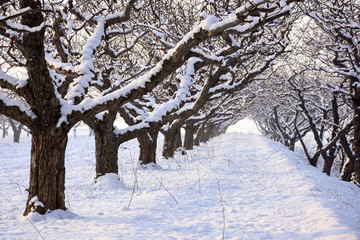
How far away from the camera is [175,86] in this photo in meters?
10.6

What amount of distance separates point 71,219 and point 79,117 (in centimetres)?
140

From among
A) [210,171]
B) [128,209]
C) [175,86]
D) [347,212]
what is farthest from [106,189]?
[175,86]

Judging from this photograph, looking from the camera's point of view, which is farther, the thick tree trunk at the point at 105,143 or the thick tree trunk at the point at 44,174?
the thick tree trunk at the point at 105,143

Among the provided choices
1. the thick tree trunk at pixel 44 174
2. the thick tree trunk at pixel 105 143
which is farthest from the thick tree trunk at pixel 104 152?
the thick tree trunk at pixel 44 174

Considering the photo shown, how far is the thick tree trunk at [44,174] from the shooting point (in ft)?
11.2

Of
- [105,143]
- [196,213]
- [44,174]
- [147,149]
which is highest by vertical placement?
[105,143]

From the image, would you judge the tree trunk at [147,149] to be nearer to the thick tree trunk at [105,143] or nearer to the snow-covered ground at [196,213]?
the thick tree trunk at [105,143]

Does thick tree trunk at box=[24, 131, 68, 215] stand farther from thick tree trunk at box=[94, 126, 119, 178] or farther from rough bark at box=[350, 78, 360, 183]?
rough bark at box=[350, 78, 360, 183]

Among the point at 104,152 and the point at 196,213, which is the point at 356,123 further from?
the point at 104,152

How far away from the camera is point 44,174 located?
341 cm

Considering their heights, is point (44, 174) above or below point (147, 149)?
below

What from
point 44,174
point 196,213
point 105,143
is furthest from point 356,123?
point 44,174

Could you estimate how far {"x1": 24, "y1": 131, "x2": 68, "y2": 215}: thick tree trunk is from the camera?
3.40 m

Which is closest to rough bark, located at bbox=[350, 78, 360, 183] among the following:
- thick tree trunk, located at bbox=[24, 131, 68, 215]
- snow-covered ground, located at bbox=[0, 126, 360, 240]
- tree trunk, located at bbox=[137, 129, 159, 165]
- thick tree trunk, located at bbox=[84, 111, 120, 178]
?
snow-covered ground, located at bbox=[0, 126, 360, 240]
